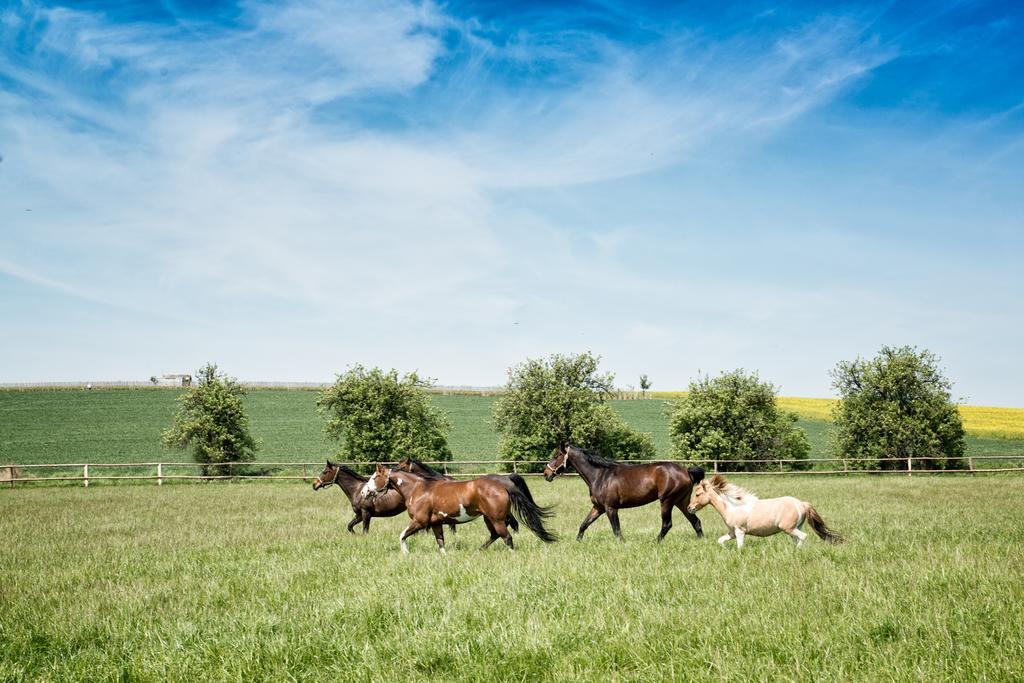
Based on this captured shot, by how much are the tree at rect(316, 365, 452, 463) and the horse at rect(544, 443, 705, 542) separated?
79.3 ft

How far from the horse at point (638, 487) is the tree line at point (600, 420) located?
23.6 m

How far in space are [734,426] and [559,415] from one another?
10447 mm

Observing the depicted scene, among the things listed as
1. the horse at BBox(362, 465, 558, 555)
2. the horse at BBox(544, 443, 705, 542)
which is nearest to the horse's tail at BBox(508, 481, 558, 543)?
the horse at BBox(362, 465, 558, 555)

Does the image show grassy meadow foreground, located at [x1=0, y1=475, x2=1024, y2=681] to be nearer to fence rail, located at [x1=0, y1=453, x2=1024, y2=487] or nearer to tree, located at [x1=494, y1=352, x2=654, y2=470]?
fence rail, located at [x1=0, y1=453, x2=1024, y2=487]

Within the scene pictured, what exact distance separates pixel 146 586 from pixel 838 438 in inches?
1531

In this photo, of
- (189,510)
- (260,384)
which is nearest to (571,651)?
(189,510)

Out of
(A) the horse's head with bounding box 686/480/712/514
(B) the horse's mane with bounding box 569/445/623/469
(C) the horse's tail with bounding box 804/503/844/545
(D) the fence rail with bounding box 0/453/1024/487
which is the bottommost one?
(D) the fence rail with bounding box 0/453/1024/487

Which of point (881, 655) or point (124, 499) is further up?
point (881, 655)

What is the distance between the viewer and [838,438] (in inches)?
1533

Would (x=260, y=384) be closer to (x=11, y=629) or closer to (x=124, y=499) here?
(x=124, y=499)

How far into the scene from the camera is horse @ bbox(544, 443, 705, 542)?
1234cm

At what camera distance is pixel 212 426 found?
3622 centimetres

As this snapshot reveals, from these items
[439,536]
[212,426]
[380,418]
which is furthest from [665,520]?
[212,426]

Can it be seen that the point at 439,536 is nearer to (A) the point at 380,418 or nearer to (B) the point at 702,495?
(B) the point at 702,495
